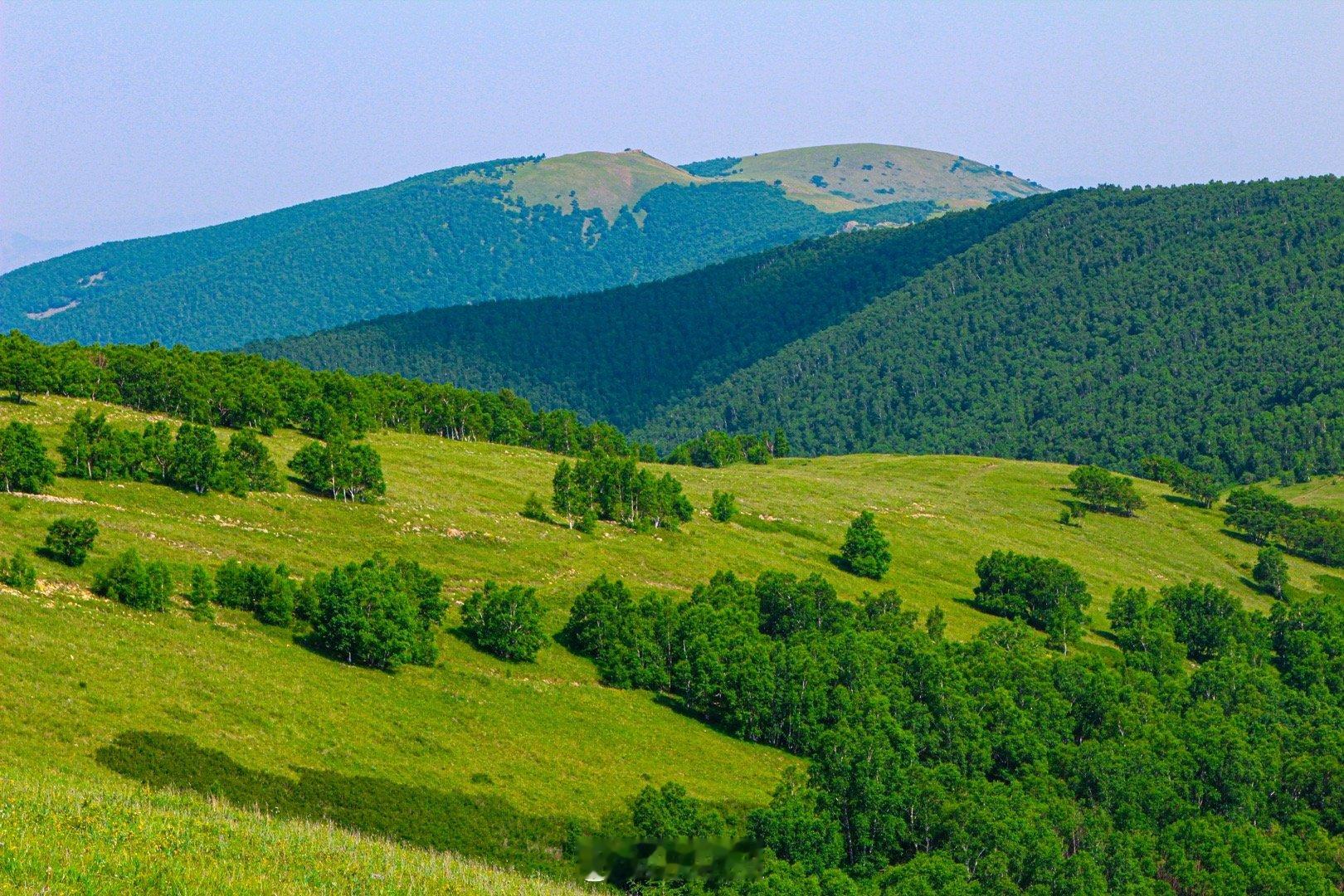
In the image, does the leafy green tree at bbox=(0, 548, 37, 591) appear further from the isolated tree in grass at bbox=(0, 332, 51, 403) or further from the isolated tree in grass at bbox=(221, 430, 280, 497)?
the isolated tree in grass at bbox=(0, 332, 51, 403)

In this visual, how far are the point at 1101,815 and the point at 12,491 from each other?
108980 millimetres

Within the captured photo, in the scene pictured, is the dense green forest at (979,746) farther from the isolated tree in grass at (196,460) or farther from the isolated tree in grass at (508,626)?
the isolated tree in grass at (196,460)

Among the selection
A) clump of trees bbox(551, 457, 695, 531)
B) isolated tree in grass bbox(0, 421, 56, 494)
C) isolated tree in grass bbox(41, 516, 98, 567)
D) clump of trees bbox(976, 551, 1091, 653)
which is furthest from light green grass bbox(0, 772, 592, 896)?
clump of trees bbox(976, 551, 1091, 653)

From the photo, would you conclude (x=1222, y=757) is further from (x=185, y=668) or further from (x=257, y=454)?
(x=257, y=454)

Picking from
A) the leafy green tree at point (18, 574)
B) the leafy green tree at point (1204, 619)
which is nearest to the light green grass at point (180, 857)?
the leafy green tree at point (18, 574)

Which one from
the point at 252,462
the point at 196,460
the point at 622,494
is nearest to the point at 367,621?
the point at 196,460

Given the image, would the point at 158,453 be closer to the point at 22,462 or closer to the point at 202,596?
the point at 22,462

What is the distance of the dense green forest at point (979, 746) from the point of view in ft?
283

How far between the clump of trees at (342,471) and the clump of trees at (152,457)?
39.6ft

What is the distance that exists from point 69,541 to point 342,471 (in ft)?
163

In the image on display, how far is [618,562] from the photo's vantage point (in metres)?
154

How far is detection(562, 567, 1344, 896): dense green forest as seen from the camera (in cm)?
8638

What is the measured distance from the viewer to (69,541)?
99625 millimetres

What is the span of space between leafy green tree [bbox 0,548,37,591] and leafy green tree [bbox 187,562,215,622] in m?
12.2
